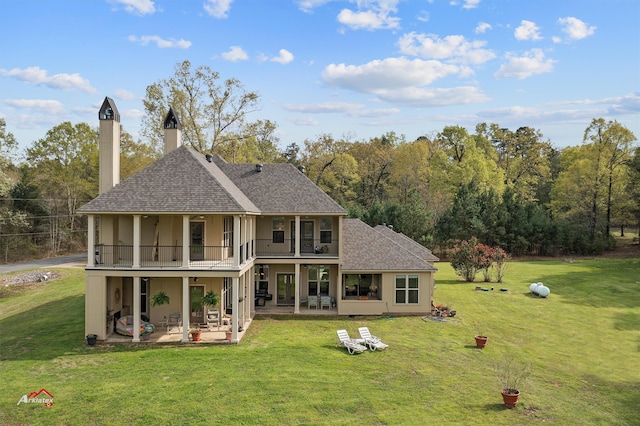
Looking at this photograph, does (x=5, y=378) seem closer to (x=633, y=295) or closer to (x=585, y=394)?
(x=585, y=394)

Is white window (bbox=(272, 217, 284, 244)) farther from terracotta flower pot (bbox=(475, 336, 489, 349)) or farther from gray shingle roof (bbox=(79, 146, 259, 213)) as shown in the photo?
terracotta flower pot (bbox=(475, 336, 489, 349))

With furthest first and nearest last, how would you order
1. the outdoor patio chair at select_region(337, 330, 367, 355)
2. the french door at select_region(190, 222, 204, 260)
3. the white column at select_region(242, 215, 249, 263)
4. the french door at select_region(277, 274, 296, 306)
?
→ the french door at select_region(277, 274, 296, 306) < the french door at select_region(190, 222, 204, 260) < the white column at select_region(242, 215, 249, 263) < the outdoor patio chair at select_region(337, 330, 367, 355)

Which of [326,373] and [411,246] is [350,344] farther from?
[411,246]

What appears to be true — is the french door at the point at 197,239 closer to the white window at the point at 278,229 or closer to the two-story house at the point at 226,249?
the two-story house at the point at 226,249

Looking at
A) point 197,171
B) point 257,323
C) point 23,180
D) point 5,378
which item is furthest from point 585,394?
point 23,180

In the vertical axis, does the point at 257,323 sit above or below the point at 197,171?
below

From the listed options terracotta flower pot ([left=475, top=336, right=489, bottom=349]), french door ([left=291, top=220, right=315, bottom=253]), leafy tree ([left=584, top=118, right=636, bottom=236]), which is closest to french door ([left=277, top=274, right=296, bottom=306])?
french door ([left=291, top=220, right=315, bottom=253])

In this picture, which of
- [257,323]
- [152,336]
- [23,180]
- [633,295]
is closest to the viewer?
[152,336]

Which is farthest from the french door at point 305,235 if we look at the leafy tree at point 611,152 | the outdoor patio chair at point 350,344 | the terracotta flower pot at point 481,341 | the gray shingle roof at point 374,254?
the leafy tree at point 611,152
